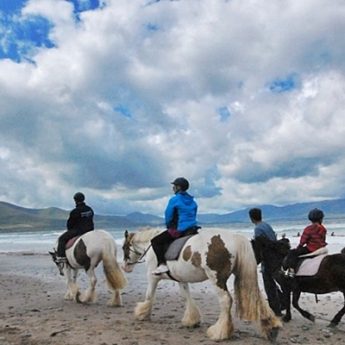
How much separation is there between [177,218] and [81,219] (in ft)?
13.8

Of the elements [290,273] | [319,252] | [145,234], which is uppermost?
[145,234]

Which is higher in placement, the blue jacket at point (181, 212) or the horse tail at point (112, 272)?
the blue jacket at point (181, 212)

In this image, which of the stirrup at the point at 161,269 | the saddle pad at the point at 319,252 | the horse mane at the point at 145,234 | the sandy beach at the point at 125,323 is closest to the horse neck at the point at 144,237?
the horse mane at the point at 145,234

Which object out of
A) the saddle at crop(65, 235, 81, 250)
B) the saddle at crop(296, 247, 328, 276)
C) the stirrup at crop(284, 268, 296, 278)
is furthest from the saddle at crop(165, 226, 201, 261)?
the saddle at crop(65, 235, 81, 250)

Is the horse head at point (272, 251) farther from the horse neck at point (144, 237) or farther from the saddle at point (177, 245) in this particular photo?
the horse neck at point (144, 237)

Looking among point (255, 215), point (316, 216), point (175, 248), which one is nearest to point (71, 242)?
point (175, 248)

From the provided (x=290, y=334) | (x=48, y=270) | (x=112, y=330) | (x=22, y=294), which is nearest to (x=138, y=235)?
(x=112, y=330)

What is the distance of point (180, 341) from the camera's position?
301 inches

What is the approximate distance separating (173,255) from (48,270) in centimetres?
1540

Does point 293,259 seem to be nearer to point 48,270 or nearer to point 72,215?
point 72,215

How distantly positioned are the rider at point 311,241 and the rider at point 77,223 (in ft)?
17.4

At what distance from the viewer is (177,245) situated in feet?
28.1

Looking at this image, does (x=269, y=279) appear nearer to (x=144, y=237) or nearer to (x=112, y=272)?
(x=144, y=237)

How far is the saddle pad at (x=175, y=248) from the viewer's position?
333 inches
